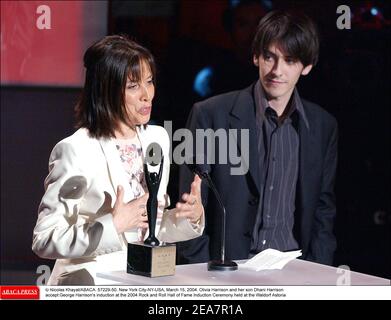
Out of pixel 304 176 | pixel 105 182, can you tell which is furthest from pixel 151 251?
pixel 304 176

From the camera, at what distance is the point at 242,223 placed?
13.8 ft

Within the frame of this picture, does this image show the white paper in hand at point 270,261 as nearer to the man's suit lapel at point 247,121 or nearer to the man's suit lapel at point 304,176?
the man's suit lapel at point 304,176

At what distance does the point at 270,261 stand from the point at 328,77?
1.66 m

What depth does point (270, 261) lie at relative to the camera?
3.49m

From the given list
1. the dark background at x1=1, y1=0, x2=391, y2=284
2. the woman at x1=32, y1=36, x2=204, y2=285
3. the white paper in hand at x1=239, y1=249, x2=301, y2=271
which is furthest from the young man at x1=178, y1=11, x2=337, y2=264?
the woman at x1=32, y1=36, x2=204, y2=285

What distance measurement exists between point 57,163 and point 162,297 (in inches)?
26.5

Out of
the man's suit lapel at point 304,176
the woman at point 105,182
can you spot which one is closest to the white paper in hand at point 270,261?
the woman at point 105,182

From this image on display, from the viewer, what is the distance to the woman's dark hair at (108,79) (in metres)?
3.30

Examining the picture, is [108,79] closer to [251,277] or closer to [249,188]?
[251,277]

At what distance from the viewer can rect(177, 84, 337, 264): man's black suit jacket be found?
13.9 feet

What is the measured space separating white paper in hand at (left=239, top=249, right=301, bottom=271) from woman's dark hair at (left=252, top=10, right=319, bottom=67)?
122 centimetres

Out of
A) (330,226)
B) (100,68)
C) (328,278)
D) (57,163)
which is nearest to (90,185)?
(57,163)

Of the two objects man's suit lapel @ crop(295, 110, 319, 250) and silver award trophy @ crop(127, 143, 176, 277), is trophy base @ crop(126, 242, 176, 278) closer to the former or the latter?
silver award trophy @ crop(127, 143, 176, 277)

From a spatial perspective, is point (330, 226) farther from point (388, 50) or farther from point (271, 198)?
point (388, 50)
